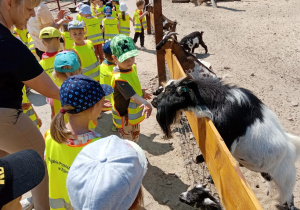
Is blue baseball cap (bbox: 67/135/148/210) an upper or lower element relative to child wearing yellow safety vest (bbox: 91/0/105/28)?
upper

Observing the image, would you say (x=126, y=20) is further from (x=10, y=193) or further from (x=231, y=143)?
(x=10, y=193)

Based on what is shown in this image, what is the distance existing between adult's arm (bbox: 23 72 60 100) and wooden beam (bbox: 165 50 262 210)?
136cm

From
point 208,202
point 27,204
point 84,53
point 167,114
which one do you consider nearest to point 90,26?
point 84,53

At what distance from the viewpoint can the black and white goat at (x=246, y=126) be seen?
2.68 m

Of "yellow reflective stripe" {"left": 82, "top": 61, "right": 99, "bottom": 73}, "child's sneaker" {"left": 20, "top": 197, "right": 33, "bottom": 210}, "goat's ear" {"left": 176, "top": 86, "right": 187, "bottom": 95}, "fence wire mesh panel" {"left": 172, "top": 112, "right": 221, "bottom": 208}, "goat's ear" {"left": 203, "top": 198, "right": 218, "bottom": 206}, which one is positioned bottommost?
"fence wire mesh panel" {"left": 172, "top": 112, "right": 221, "bottom": 208}

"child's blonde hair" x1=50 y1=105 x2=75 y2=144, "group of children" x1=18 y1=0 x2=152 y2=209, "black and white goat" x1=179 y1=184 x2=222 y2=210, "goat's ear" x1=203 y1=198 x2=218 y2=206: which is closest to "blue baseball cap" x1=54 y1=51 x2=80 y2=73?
"group of children" x1=18 y1=0 x2=152 y2=209

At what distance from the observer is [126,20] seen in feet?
29.5

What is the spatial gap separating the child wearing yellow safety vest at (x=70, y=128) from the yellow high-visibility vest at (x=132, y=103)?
50.2 inches

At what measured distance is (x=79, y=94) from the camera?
1.77 metres

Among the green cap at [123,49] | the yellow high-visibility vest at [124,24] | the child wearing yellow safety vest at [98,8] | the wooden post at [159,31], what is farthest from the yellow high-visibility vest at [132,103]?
the child wearing yellow safety vest at [98,8]

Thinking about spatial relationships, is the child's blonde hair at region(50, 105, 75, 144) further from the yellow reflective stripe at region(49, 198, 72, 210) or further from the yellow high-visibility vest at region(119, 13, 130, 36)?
the yellow high-visibility vest at region(119, 13, 130, 36)

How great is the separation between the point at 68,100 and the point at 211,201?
1.92m

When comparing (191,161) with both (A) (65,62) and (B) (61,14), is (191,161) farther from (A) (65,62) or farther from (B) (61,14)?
(B) (61,14)

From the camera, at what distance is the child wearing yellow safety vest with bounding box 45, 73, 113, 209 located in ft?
5.84
